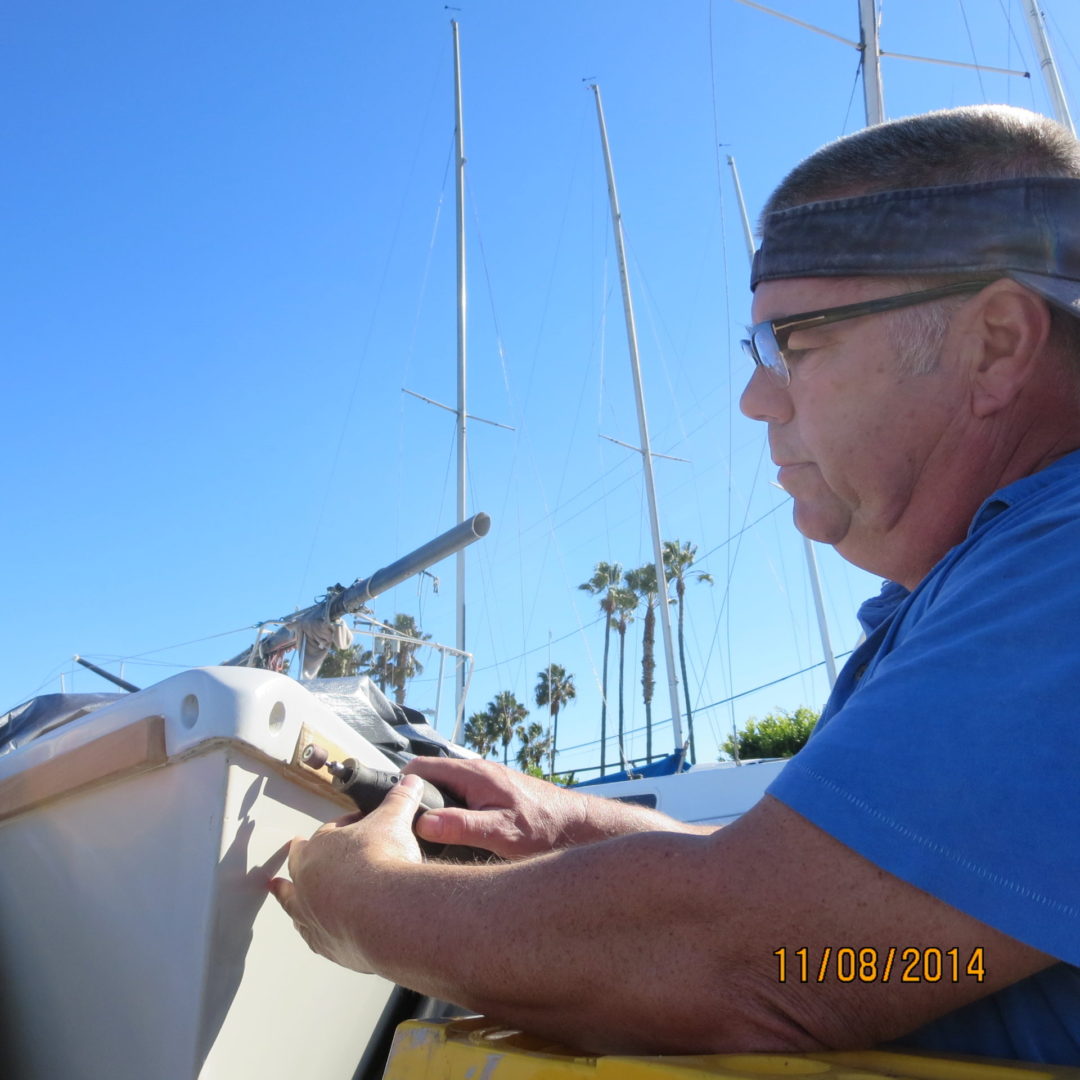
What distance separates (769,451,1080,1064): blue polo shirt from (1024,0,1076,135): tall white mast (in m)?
12.4

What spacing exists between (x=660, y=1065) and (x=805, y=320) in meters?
1.09

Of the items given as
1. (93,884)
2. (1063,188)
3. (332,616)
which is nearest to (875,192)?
(1063,188)

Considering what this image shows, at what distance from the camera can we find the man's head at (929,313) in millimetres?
1342

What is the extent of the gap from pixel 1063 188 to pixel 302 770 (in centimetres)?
162

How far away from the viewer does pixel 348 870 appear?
1.25m

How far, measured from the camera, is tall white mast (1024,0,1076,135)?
1122cm

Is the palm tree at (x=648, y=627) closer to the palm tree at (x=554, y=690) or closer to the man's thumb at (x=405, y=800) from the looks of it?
the palm tree at (x=554, y=690)

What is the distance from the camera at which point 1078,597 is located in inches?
34.9

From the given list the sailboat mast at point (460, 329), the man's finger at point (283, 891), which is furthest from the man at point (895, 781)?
the sailboat mast at point (460, 329)

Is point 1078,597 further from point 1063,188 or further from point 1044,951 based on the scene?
point 1063,188

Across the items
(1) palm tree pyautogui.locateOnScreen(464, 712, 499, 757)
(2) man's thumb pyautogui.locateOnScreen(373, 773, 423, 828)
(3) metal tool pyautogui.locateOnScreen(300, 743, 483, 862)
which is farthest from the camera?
(1) palm tree pyautogui.locateOnScreen(464, 712, 499, 757)
